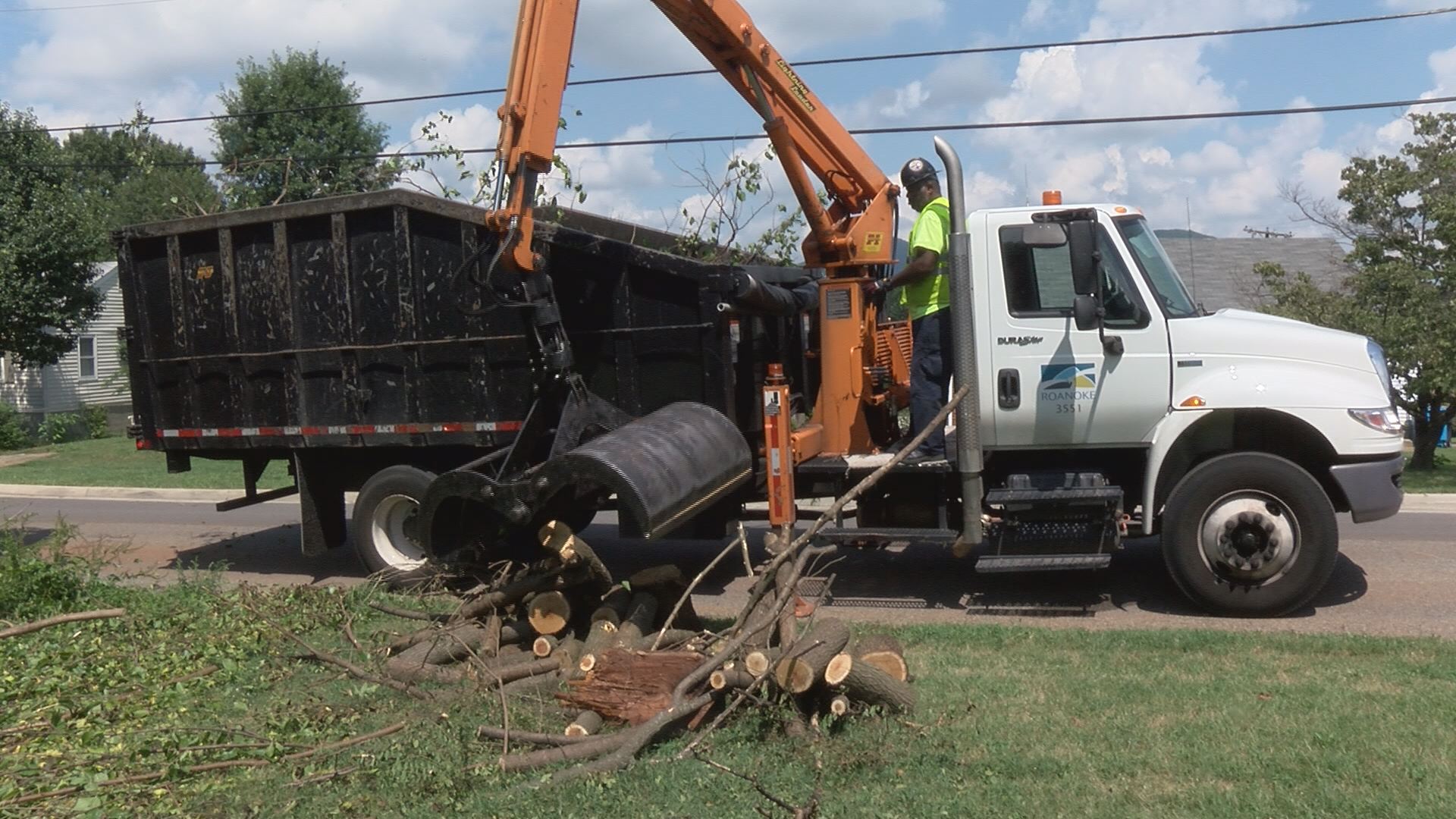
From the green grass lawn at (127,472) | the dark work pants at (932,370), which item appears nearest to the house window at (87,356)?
the green grass lawn at (127,472)

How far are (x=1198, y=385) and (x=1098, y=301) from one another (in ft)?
2.65

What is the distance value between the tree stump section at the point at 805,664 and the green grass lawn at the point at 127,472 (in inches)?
449

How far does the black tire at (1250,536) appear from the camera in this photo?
7.57m

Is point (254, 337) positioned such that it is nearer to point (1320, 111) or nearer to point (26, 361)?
point (1320, 111)

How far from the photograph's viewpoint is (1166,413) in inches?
309

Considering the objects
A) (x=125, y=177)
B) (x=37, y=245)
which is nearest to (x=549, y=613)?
(x=37, y=245)

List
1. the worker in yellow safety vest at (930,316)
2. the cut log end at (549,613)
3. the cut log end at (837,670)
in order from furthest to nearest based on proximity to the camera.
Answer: the worker in yellow safety vest at (930,316) < the cut log end at (549,613) < the cut log end at (837,670)

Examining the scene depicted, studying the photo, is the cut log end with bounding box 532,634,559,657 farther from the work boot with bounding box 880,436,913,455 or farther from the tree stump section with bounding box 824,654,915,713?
the work boot with bounding box 880,436,913,455

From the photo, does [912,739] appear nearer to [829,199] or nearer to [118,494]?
[829,199]

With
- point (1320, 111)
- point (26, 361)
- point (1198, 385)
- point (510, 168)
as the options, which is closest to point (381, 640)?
point (510, 168)

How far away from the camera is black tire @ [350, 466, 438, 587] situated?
9.46 meters

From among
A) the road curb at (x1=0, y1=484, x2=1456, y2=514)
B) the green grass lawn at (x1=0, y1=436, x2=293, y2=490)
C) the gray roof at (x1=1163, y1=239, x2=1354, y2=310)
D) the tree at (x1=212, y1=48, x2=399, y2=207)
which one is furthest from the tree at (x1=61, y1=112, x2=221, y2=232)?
the gray roof at (x1=1163, y1=239, x2=1354, y2=310)

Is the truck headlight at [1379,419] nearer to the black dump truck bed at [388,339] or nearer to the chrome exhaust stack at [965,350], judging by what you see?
the chrome exhaust stack at [965,350]

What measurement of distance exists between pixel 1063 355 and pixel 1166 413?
0.73m
